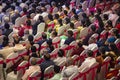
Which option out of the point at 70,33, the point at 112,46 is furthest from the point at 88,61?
the point at 70,33

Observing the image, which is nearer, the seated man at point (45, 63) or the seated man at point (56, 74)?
the seated man at point (56, 74)

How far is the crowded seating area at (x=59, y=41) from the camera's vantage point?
7.98 meters

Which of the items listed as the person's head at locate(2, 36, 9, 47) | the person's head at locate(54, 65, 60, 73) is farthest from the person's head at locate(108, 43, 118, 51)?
the person's head at locate(2, 36, 9, 47)

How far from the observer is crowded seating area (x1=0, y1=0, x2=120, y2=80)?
26.2 feet

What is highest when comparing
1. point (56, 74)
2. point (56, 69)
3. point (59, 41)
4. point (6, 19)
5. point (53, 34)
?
point (6, 19)

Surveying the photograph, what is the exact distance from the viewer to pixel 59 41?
33.1 feet

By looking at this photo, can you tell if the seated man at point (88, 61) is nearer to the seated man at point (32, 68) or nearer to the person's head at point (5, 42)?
the seated man at point (32, 68)

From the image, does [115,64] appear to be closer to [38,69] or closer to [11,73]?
[38,69]

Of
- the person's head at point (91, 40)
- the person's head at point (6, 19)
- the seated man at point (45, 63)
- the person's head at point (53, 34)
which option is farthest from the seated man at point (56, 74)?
the person's head at point (6, 19)

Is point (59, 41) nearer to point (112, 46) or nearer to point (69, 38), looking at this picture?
point (69, 38)

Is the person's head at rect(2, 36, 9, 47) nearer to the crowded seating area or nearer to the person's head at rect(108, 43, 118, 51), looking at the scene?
the crowded seating area

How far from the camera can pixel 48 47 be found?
946cm

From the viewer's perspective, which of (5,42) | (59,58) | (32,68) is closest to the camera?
(32,68)

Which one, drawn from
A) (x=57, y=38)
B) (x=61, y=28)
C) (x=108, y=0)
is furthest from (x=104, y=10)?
(x=57, y=38)
